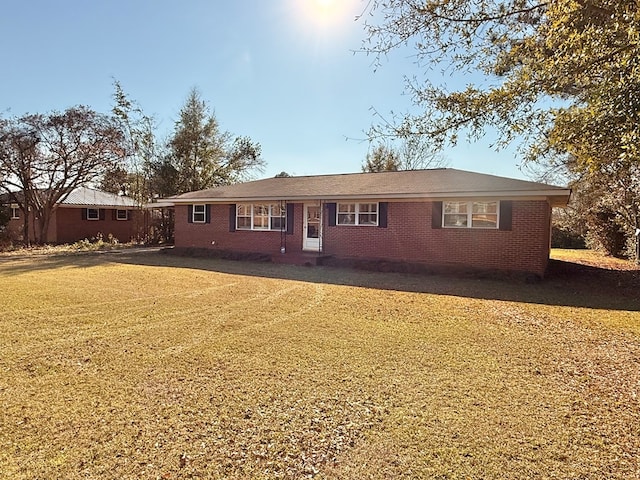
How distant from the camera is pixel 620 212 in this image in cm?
1669

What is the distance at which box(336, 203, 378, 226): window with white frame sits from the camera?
1350 centimetres

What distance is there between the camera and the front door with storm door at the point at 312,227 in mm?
14680

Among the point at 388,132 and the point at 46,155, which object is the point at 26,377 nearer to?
the point at 388,132

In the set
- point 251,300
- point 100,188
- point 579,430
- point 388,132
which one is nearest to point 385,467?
point 579,430

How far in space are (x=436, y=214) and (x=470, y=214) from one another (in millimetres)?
972

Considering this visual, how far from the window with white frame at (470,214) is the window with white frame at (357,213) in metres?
2.38

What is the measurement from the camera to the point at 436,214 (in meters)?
12.2

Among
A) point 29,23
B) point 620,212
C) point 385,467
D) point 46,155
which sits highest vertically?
point 29,23

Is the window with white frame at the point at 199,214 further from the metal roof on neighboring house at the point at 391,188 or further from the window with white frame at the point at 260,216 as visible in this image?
the window with white frame at the point at 260,216

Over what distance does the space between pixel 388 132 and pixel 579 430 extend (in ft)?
15.2

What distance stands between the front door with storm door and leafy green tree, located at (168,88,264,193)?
12.6 m

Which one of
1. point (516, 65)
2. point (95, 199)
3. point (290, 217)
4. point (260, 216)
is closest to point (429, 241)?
point (290, 217)

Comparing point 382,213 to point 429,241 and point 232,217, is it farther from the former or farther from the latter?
point 232,217

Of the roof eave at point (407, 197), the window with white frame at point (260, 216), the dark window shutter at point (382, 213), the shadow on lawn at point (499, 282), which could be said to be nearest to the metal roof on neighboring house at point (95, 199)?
the roof eave at point (407, 197)
